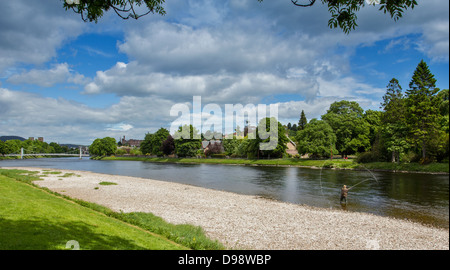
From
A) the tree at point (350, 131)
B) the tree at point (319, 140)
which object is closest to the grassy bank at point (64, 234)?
the tree at point (319, 140)

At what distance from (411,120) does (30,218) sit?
A: 5132cm

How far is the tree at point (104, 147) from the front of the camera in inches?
5989

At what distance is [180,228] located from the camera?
1308cm

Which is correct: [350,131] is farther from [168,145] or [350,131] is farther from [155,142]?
[155,142]

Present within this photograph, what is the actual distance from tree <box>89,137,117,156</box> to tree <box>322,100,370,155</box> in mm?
122639

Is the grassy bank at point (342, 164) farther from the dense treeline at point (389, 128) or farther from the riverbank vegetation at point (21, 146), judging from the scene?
the riverbank vegetation at point (21, 146)

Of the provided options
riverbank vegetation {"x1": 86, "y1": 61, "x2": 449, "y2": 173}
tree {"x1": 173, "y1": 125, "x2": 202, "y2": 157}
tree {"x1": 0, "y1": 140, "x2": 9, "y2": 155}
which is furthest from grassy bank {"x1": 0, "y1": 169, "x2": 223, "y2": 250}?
tree {"x1": 0, "y1": 140, "x2": 9, "y2": 155}

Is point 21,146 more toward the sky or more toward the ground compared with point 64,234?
more toward the sky

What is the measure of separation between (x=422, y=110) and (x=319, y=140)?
2755 centimetres

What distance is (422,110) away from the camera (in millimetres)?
41469

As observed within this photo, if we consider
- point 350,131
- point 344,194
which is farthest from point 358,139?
point 344,194

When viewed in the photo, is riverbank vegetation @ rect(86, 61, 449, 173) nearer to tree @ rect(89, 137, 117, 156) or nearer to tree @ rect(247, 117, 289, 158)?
tree @ rect(247, 117, 289, 158)
